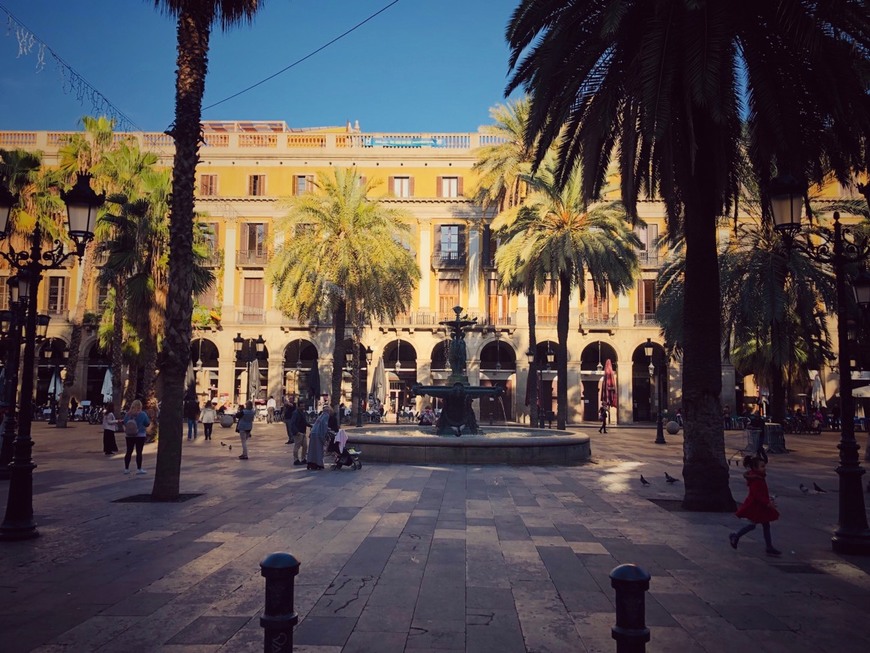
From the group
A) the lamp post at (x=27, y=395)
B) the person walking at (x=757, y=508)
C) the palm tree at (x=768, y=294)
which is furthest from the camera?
the palm tree at (x=768, y=294)

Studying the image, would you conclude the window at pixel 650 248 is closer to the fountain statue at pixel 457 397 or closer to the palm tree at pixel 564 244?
the palm tree at pixel 564 244

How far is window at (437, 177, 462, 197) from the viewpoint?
44.6 metres

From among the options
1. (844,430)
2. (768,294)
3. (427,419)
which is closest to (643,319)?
(427,419)

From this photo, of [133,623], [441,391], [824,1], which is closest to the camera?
[133,623]

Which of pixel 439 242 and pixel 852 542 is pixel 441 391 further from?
pixel 439 242

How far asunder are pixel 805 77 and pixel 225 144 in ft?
136

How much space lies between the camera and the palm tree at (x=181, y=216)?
11.0 meters

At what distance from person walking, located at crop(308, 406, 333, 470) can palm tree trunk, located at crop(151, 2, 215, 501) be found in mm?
4790

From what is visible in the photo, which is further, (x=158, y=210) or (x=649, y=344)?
(x=649, y=344)

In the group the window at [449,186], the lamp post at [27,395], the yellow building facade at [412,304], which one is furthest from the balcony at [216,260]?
the lamp post at [27,395]

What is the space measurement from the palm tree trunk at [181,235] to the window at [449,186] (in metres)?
33.6

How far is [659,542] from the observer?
8.14m

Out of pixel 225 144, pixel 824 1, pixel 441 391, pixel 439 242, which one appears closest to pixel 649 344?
pixel 441 391

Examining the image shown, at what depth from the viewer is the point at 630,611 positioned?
3.07 m
